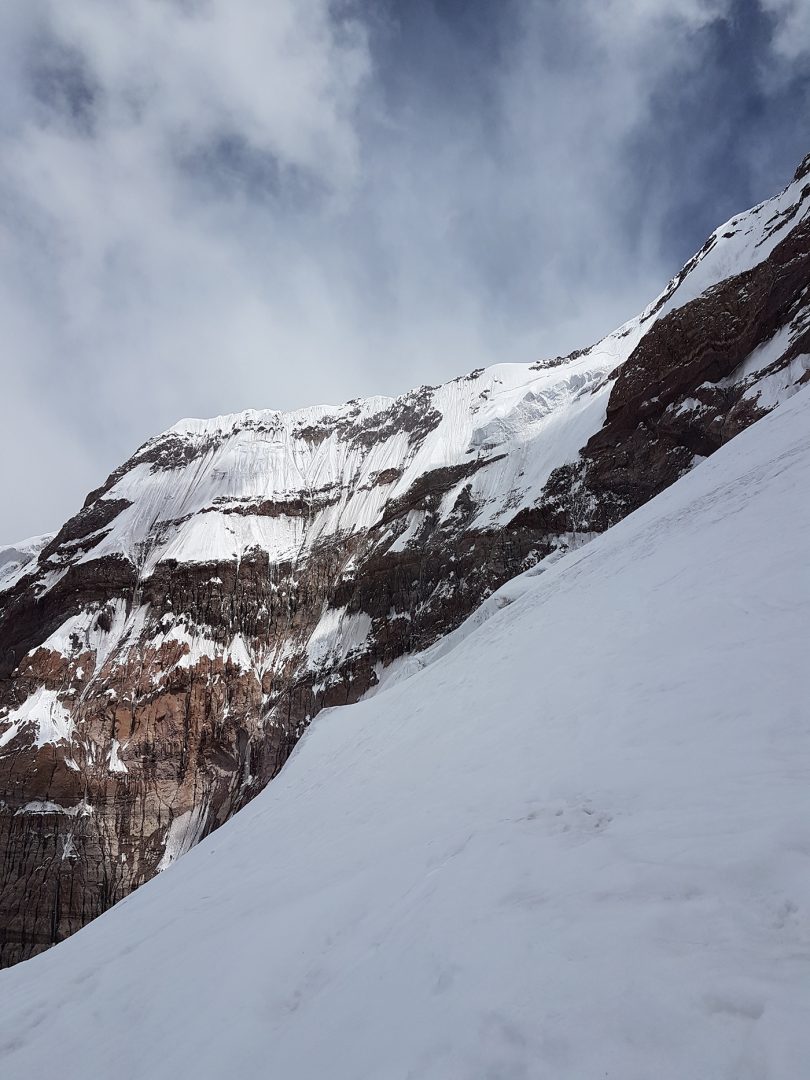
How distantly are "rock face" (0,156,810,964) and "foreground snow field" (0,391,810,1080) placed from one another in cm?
2962

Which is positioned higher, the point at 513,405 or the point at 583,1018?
the point at 513,405

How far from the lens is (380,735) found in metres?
12.8

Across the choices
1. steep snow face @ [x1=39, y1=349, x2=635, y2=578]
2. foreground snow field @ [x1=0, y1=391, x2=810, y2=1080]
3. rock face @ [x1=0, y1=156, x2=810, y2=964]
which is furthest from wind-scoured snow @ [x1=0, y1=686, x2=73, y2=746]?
foreground snow field @ [x1=0, y1=391, x2=810, y2=1080]

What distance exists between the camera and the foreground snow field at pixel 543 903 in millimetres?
2613

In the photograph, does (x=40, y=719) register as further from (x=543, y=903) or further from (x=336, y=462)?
(x=543, y=903)

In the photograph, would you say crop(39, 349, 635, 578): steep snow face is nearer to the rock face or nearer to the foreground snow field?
the rock face

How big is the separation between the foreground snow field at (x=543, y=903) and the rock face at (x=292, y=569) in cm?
2962

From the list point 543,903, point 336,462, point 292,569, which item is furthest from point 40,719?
point 543,903

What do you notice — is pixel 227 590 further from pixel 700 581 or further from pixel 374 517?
pixel 700 581

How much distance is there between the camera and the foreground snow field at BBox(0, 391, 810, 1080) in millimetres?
2613

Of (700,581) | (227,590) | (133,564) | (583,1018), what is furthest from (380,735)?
(133,564)

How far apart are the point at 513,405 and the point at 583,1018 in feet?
220

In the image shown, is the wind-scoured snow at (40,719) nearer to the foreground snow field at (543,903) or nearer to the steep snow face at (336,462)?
the steep snow face at (336,462)

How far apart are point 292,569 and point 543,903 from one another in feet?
193
